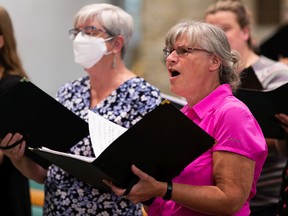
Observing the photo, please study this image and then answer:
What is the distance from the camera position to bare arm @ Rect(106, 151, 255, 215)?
2742 mm

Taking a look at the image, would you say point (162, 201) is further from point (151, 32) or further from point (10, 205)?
point (151, 32)

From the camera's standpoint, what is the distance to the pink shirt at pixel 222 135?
277 cm

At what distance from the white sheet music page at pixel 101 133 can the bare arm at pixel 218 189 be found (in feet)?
0.96

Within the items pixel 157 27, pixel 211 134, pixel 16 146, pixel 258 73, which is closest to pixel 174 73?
pixel 211 134

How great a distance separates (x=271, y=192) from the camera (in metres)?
4.21

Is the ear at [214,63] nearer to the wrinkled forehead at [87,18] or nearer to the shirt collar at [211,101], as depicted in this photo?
the shirt collar at [211,101]

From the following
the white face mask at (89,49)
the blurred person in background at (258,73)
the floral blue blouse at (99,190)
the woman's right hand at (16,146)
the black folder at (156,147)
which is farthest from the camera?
the blurred person in background at (258,73)

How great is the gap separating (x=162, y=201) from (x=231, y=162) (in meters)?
0.39

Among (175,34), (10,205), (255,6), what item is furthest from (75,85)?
(255,6)

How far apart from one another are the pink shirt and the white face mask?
1057 millimetres

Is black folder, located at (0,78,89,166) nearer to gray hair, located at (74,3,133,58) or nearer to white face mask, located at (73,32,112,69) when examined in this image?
white face mask, located at (73,32,112,69)

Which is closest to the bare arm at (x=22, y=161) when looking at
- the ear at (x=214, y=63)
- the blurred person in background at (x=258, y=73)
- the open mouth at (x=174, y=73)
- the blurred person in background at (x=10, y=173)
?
the blurred person in background at (x=10, y=173)

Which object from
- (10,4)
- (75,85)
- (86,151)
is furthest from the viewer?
(10,4)

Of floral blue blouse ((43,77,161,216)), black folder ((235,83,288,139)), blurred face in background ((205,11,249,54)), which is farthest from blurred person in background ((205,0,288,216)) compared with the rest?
floral blue blouse ((43,77,161,216))
